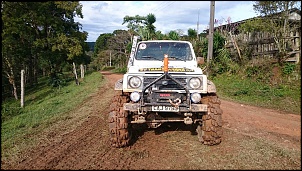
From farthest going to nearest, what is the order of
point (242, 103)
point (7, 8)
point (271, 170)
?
point (242, 103) < point (271, 170) < point (7, 8)

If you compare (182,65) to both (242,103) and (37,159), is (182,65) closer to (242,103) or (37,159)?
(37,159)

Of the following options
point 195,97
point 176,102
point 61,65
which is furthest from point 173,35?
point 176,102

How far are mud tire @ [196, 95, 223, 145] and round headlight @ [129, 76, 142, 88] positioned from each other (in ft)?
4.21

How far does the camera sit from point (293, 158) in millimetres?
4422

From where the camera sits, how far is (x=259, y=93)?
1023 cm

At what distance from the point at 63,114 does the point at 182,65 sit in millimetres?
4736

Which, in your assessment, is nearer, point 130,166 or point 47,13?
point 47,13

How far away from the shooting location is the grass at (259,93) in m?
8.49

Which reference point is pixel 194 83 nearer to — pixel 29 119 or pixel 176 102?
pixel 176 102

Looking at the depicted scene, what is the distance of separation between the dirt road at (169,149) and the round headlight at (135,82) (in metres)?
1.17

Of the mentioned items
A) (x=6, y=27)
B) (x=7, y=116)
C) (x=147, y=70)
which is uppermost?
(x=6, y=27)

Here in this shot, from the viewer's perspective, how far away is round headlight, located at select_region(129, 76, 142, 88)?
507 cm

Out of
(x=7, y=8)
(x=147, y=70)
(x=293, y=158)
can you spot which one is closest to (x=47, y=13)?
(x=7, y=8)

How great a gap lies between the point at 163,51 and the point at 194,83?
5.20 ft
